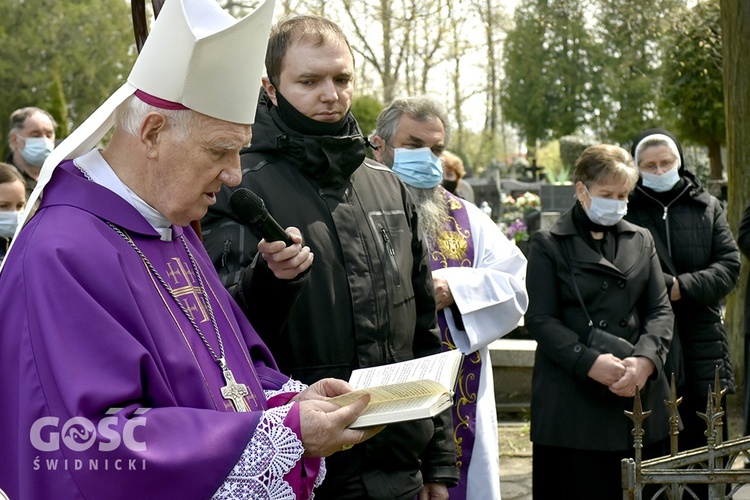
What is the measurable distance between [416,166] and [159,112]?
2.12 metres

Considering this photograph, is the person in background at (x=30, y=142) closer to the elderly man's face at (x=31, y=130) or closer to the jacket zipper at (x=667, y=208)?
the elderly man's face at (x=31, y=130)

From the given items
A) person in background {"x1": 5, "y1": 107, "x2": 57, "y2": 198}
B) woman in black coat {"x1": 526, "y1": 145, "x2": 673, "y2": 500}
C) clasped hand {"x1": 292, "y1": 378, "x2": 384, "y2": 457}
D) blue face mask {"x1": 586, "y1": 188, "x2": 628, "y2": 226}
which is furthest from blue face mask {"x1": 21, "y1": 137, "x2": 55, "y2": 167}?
clasped hand {"x1": 292, "y1": 378, "x2": 384, "y2": 457}

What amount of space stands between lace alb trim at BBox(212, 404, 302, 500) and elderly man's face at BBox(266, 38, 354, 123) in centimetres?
126

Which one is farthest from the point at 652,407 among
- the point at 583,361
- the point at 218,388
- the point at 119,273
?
the point at 119,273

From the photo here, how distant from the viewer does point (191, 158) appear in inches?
84.4

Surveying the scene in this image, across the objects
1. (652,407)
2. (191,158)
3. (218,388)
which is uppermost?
(191,158)

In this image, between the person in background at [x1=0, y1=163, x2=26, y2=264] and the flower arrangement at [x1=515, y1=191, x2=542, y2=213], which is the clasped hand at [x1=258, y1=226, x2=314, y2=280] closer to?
the person in background at [x1=0, y1=163, x2=26, y2=264]

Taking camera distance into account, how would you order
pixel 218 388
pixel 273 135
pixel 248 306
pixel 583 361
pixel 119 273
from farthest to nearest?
pixel 583 361 < pixel 273 135 < pixel 248 306 < pixel 218 388 < pixel 119 273

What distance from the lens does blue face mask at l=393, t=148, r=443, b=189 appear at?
13.7ft

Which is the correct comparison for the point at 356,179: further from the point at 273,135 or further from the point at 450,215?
the point at 450,215

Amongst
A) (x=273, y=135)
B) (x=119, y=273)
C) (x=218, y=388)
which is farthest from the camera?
(x=273, y=135)

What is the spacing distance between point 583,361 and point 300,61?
196 centimetres

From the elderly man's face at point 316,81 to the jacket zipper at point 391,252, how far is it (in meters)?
0.39

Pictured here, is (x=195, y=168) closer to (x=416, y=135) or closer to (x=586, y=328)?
(x=416, y=135)
